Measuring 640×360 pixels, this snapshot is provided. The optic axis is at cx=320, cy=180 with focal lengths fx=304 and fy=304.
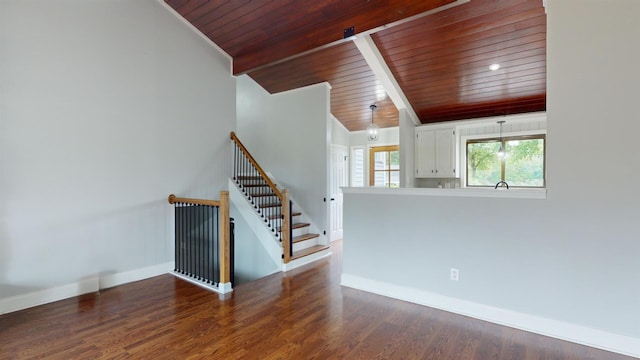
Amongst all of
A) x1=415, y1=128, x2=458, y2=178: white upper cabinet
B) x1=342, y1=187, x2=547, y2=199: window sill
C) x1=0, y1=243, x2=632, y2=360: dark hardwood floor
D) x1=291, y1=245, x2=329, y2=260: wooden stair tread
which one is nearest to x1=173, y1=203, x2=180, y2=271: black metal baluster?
x1=0, y1=243, x2=632, y2=360: dark hardwood floor

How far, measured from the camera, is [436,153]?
5.42 m

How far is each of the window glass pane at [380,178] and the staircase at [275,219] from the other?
214 cm

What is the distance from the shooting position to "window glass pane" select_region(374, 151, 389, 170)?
22.8 feet

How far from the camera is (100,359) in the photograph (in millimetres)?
2240

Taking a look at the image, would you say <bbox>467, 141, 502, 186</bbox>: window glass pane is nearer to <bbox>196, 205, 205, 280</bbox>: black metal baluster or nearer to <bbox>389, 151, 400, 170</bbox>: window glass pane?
<bbox>389, 151, 400, 170</bbox>: window glass pane

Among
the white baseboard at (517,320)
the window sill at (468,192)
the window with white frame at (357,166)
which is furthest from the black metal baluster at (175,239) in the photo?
the window with white frame at (357,166)

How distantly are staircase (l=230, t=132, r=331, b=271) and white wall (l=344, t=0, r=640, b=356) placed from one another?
7.91ft

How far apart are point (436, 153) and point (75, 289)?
550 centimetres

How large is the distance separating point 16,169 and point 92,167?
65 centimetres

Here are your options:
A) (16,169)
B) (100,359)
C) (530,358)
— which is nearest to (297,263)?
(100,359)

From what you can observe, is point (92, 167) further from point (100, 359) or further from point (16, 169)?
point (100, 359)

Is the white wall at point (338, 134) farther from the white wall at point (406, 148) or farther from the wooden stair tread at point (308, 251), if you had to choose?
the wooden stair tread at point (308, 251)

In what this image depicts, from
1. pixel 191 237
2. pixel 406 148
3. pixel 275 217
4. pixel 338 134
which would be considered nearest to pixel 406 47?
pixel 406 148

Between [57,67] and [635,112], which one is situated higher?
[57,67]
